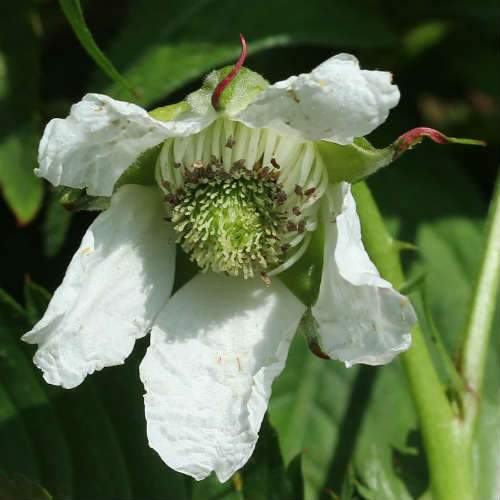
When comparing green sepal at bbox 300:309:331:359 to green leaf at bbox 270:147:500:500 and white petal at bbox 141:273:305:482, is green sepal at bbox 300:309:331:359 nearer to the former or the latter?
white petal at bbox 141:273:305:482

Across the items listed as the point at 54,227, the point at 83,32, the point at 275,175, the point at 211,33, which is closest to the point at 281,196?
the point at 275,175

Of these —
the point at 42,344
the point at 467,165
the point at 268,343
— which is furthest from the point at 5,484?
the point at 467,165

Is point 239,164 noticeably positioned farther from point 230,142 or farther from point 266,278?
point 266,278

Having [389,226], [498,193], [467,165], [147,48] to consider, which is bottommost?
[467,165]

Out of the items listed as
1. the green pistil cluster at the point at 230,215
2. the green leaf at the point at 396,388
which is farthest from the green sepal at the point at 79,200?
the green leaf at the point at 396,388

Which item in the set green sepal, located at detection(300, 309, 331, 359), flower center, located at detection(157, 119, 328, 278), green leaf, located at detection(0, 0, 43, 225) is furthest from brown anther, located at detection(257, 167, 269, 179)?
green leaf, located at detection(0, 0, 43, 225)

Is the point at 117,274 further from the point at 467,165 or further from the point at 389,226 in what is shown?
the point at 467,165
